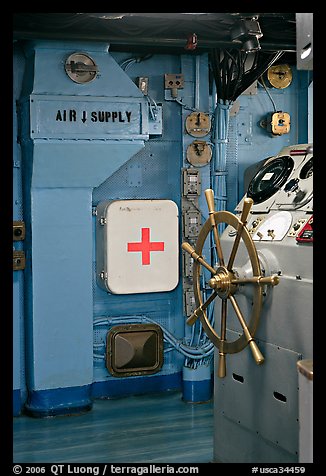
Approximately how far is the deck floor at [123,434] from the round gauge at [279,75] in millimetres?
2624

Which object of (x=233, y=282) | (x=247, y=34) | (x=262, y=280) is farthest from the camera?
(x=247, y=34)

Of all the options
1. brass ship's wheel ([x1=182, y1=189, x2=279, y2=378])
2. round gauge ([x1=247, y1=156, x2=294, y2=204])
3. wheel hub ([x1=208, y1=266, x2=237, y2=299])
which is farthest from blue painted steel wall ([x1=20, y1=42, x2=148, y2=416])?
wheel hub ([x1=208, y1=266, x2=237, y2=299])

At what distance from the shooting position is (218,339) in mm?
3455

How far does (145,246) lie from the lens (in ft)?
16.8

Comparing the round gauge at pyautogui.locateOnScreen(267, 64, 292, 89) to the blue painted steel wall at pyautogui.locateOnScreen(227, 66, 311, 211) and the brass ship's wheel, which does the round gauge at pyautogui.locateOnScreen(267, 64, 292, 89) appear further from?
the brass ship's wheel

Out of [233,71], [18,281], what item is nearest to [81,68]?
[233,71]

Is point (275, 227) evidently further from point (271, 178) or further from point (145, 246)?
point (145, 246)

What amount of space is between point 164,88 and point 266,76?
0.89 m

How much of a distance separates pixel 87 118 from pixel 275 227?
6.19 ft

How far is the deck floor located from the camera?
4.10 metres
